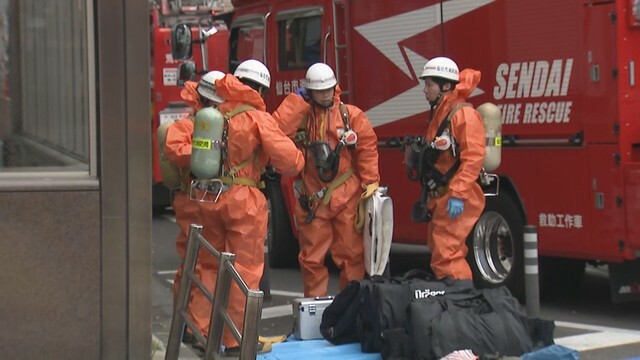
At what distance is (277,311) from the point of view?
10.3 m

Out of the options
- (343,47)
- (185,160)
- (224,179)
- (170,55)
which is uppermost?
(170,55)

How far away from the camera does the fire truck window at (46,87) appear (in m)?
6.39

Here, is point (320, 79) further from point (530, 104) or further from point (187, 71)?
point (187, 71)

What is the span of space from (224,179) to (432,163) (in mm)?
1894

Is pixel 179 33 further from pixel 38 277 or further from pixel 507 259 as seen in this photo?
pixel 38 277

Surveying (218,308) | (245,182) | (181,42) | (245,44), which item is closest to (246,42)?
(245,44)

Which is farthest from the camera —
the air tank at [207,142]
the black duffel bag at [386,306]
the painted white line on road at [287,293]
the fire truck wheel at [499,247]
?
the painted white line on road at [287,293]

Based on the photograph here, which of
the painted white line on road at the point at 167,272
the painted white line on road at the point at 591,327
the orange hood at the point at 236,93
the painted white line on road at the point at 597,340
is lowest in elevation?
the painted white line on road at the point at 597,340

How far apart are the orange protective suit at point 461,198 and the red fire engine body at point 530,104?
1.08 m

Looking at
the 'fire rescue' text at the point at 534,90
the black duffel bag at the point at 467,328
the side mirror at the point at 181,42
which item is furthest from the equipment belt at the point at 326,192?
the side mirror at the point at 181,42

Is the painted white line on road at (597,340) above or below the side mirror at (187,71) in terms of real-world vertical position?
below

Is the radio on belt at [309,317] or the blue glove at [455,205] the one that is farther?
the blue glove at [455,205]

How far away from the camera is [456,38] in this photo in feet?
34.5

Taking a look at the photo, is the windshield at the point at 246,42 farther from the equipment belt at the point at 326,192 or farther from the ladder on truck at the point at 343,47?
the equipment belt at the point at 326,192
